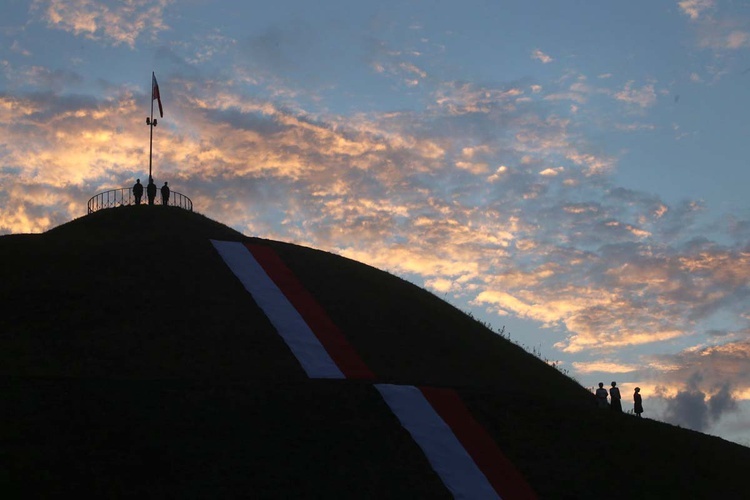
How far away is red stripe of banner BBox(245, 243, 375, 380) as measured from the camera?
32.1 m

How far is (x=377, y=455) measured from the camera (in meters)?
25.4

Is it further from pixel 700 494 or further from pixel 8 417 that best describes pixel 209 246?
pixel 700 494

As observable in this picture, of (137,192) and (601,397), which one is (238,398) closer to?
(601,397)

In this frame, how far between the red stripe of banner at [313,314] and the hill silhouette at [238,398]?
56 centimetres

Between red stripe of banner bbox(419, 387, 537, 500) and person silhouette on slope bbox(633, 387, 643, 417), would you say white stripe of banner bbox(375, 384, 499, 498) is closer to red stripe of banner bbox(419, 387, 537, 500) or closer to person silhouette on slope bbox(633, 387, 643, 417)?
red stripe of banner bbox(419, 387, 537, 500)

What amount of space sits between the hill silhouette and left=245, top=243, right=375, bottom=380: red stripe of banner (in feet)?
1.84

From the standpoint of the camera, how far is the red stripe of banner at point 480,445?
985 inches

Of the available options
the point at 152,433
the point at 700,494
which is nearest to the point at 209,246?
the point at 152,433

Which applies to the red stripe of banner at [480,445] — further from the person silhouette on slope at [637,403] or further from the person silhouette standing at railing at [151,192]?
the person silhouette standing at railing at [151,192]

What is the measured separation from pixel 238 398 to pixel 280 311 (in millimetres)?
9076

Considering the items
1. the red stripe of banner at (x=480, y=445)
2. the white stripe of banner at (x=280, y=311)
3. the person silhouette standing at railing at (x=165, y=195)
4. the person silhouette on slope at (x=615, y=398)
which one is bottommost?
the red stripe of banner at (x=480, y=445)

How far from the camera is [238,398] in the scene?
1072 inches

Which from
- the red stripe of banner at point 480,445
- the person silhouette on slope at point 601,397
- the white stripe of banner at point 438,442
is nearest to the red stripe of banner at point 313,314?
the white stripe of banner at point 438,442

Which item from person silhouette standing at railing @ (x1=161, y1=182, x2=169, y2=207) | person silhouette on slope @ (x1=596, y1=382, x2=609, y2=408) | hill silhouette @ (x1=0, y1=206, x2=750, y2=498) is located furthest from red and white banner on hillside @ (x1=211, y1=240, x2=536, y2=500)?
person silhouette standing at railing @ (x1=161, y1=182, x2=169, y2=207)
